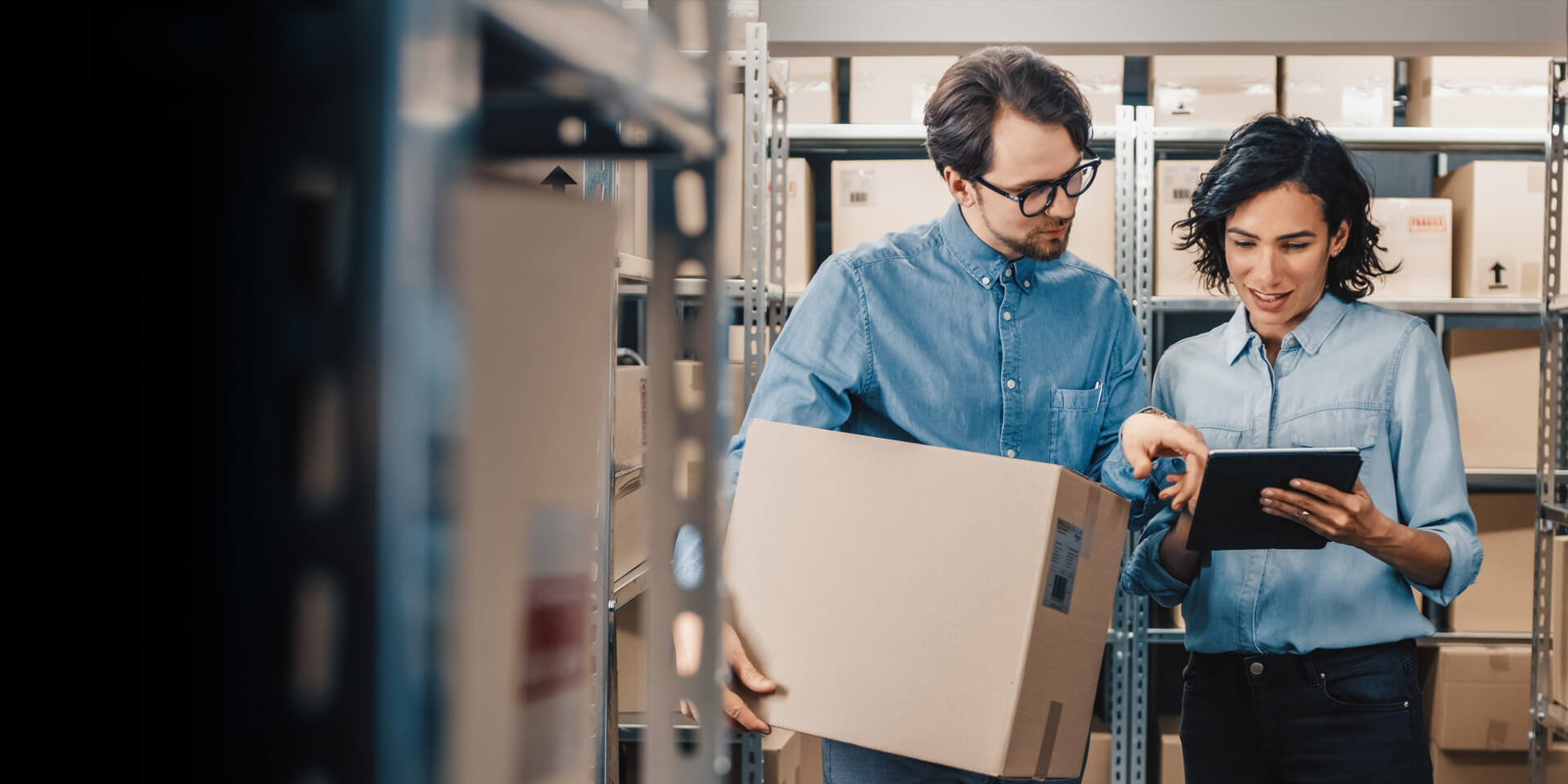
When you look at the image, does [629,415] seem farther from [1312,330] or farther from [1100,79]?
[1100,79]

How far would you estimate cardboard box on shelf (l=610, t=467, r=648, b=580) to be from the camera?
1896 millimetres

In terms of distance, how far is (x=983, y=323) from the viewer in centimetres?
124

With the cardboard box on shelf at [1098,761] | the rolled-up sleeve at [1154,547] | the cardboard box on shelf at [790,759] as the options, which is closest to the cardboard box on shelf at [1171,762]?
the cardboard box on shelf at [1098,761]

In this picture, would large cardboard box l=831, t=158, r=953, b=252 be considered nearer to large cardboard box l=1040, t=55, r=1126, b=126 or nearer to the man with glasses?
large cardboard box l=1040, t=55, r=1126, b=126

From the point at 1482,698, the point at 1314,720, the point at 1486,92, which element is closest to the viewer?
the point at 1314,720

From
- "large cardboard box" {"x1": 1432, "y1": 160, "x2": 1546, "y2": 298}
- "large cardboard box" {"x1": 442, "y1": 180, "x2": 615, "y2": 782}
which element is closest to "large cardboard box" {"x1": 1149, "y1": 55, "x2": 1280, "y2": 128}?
"large cardboard box" {"x1": 1432, "y1": 160, "x2": 1546, "y2": 298}

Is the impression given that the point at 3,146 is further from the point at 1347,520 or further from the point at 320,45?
the point at 1347,520

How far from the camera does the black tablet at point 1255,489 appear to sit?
4.16ft

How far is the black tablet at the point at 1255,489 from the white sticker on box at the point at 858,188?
1.40 m

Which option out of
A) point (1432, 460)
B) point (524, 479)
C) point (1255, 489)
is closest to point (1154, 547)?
point (1255, 489)

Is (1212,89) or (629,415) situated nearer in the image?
(629,415)

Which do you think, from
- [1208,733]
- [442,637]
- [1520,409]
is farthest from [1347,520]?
[1520,409]

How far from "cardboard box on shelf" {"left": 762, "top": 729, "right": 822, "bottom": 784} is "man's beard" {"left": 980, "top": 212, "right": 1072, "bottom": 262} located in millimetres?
1139

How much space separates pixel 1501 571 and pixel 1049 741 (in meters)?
2.10
